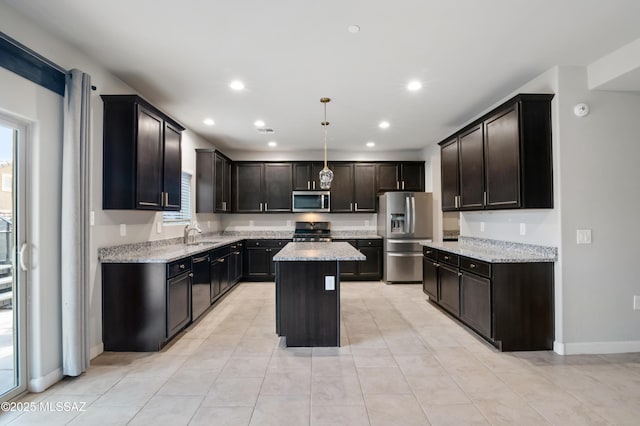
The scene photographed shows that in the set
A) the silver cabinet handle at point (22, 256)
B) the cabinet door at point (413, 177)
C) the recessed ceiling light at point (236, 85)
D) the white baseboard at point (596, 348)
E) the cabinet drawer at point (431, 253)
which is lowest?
the white baseboard at point (596, 348)

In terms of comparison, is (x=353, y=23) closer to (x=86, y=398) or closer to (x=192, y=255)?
(x=192, y=255)

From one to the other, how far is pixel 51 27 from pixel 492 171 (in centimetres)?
410

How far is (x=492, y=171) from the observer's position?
3.40 metres

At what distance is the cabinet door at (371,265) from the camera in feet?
20.3

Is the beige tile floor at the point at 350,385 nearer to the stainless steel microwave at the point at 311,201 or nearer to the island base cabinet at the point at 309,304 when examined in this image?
the island base cabinet at the point at 309,304

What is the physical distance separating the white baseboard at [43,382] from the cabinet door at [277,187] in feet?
14.2

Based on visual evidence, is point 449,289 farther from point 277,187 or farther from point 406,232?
point 277,187

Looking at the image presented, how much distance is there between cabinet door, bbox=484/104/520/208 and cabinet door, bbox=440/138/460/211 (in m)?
0.72

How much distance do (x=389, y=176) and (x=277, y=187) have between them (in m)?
2.32

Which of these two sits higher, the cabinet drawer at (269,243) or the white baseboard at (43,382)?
the cabinet drawer at (269,243)

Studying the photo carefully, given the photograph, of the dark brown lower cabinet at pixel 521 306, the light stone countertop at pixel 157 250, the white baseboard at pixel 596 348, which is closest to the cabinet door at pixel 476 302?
the dark brown lower cabinet at pixel 521 306

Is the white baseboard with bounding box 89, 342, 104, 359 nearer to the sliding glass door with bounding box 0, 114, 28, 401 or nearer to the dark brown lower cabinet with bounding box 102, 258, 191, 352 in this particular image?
the dark brown lower cabinet with bounding box 102, 258, 191, 352

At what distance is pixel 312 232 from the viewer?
6551 mm

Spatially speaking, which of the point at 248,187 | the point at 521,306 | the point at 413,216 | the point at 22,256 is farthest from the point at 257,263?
the point at 521,306
